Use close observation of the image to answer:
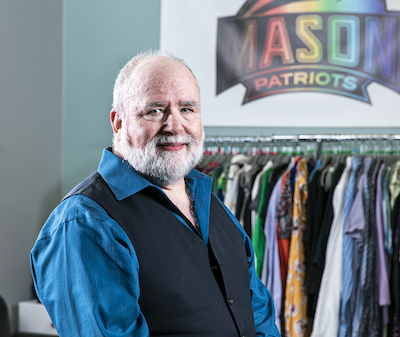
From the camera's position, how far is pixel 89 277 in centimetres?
110

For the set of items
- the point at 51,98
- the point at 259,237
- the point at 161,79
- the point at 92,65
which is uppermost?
the point at 92,65

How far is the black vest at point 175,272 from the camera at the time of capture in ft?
3.94

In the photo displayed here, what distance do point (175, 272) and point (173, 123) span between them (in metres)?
0.39

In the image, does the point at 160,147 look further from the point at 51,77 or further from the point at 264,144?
the point at 51,77

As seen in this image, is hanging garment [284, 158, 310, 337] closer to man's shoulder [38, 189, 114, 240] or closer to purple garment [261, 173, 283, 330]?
purple garment [261, 173, 283, 330]

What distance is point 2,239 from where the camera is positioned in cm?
347

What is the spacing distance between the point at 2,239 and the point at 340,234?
7.25 ft

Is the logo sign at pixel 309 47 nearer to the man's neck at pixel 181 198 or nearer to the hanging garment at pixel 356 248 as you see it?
the hanging garment at pixel 356 248

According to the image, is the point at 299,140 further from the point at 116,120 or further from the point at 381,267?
the point at 116,120

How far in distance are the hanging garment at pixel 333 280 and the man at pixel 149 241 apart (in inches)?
52.2

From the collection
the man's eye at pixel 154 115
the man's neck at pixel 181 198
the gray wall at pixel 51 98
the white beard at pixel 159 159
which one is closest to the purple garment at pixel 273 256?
the gray wall at pixel 51 98

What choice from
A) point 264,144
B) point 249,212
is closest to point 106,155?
point 249,212

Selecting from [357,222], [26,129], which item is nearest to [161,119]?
[357,222]

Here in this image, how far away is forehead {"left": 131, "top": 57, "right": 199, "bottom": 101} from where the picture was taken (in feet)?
4.46
